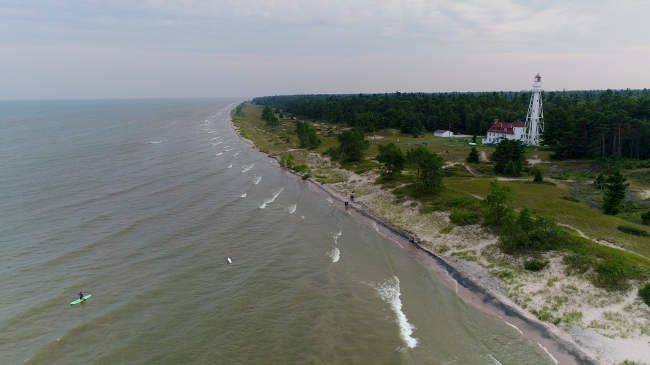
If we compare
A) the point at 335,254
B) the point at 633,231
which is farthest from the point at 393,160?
the point at 633,231

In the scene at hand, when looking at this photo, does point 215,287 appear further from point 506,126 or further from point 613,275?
point 506,126

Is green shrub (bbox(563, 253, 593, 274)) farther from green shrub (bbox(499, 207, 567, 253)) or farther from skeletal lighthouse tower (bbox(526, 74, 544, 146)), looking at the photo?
skeletal lighthouse tower (bbox(526, 74, 544, 146))

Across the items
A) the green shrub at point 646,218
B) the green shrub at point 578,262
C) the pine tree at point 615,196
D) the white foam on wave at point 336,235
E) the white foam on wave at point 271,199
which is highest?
the pine tree at point 615,196

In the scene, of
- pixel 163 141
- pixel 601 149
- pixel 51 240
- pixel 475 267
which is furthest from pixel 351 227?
pixel 163 141

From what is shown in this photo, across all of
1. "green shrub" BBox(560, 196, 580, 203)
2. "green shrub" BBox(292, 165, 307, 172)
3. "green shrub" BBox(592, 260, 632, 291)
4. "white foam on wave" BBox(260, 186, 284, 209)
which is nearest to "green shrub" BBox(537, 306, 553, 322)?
"green shrub" BBox(592, 260, 632, 291)

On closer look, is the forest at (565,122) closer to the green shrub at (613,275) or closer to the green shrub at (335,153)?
the green shrub at (335,153)

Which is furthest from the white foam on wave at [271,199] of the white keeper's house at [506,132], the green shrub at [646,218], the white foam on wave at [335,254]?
the white keeper's house at [506,132]
